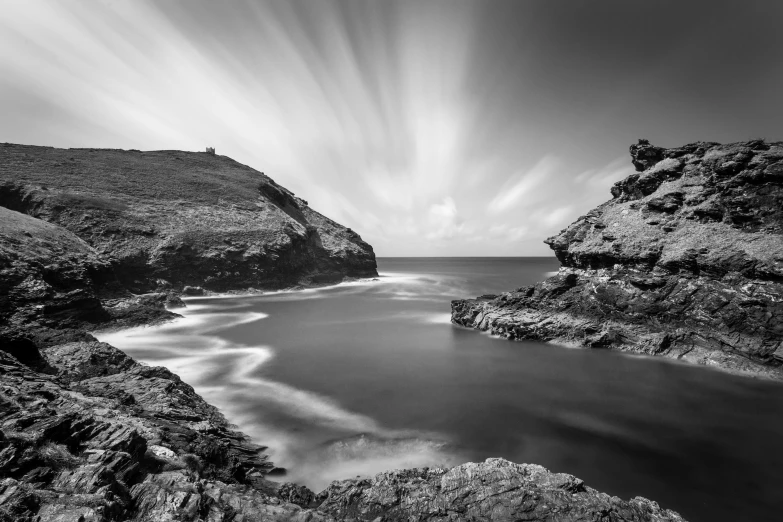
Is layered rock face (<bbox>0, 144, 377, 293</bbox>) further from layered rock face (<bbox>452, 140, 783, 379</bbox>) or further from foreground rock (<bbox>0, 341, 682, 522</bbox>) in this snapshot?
A: layered rock face (<bbox>452, 140, 783, 379</bbox>)

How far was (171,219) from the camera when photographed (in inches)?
1860

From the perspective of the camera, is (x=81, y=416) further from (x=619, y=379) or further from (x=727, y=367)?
(x=727, y=367)

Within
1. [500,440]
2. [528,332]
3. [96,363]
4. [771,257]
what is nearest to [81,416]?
[96,363]

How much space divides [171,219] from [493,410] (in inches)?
2007

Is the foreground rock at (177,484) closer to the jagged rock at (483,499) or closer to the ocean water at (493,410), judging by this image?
the jagged rock at (483,499)

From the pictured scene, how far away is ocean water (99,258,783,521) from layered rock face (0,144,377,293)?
2337 centimetres

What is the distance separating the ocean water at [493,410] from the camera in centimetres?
887

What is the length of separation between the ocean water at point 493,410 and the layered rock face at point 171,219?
76.7ft

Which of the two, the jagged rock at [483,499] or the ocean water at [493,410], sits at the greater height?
the jagged rock at [483,499]

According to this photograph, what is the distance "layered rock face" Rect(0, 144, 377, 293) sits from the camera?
130ft

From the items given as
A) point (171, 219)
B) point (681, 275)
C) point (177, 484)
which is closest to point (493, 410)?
point (177, 484)

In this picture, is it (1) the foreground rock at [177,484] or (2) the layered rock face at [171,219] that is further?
(2) the layered rock face at [171,219]

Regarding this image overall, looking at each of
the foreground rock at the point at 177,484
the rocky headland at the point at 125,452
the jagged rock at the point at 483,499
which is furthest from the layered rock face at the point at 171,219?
the jagged rock at the point at 483,499

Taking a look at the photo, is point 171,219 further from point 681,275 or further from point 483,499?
point 681,275
